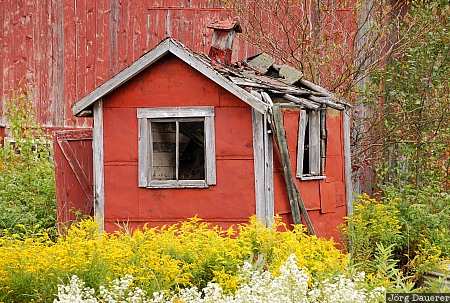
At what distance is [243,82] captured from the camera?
11094mm

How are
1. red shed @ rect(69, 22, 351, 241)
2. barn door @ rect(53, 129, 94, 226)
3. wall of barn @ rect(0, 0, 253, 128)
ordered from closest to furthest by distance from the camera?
red shed @ rect(69, 22, 351, 241) → barn door @ rect(53, 129, 94, 226) → wall of barn @ rect(0, 0, 253, 128)

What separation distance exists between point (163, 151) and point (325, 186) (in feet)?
6.90

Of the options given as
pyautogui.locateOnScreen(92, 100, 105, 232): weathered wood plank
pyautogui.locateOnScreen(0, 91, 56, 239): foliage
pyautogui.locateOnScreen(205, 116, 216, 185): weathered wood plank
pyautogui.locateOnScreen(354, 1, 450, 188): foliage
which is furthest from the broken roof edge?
pyautogui.locateOnScreen(354, 1, 450, 188): foliage

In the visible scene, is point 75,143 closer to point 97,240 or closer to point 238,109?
point 238,109

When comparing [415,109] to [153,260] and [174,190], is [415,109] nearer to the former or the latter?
[174,190]

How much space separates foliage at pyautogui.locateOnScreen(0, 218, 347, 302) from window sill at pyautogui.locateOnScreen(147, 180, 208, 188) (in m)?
1.83

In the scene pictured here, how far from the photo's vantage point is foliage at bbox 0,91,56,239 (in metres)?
13.1

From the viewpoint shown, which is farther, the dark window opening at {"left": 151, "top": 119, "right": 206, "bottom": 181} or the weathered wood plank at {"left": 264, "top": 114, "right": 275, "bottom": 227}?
the dark window opening at {"left": 151, "top": 119, "right": 206, "bottom": 181}

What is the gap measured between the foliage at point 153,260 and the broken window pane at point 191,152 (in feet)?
8.63

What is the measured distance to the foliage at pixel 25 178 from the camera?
13055 millimetres

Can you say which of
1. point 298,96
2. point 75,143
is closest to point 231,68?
point 298,96

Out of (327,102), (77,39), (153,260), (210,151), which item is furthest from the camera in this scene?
(77,39)

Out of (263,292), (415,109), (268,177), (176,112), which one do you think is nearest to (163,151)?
(176,112)

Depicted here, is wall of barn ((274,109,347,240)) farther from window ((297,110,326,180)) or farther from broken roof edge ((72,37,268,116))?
broken roof edge ((72,37,268,116))
